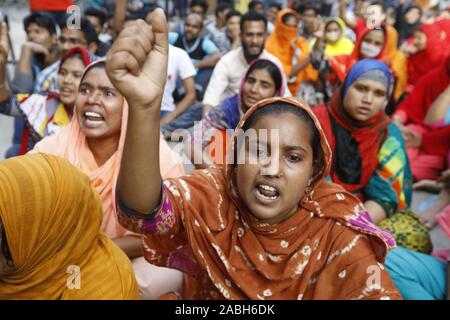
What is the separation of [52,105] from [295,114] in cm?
187

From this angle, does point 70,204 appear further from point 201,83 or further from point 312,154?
point 201,83

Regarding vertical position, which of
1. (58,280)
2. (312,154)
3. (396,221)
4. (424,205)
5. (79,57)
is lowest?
(424,205)

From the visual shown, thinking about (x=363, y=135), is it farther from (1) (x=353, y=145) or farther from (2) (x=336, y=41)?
(2) (x=336, y=41)

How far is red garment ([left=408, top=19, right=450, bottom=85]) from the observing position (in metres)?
5.11

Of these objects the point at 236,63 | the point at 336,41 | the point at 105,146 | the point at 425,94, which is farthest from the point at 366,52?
the point at 105,146

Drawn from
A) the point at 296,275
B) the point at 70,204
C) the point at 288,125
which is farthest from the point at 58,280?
the point at 288,125

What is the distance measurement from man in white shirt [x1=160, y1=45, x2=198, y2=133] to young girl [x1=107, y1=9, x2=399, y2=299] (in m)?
2.29

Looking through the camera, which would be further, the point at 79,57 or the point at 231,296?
the point at 79,57

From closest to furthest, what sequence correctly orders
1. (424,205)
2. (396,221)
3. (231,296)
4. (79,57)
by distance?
(231,296)
(396,221)
(79,57)
(424,205)

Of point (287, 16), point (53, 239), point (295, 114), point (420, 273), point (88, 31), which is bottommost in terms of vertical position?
point (420, 273)

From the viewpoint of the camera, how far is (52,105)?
2.73 m

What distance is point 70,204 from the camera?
1298 mm

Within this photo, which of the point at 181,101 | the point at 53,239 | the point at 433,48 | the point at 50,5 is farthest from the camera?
the point at 433,48
